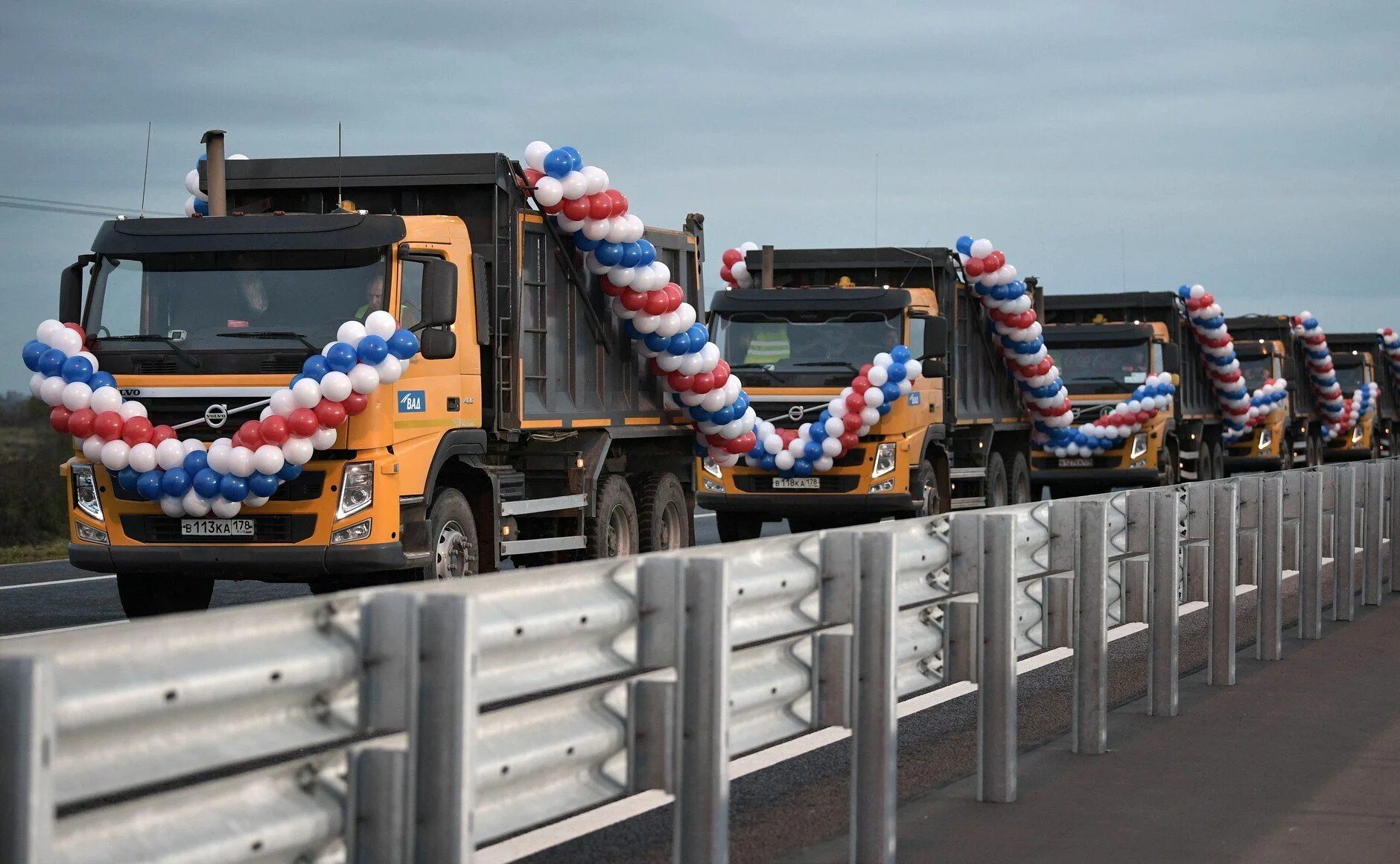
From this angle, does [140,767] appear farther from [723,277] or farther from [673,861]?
[723,277]

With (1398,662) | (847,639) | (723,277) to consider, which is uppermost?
(723,277)

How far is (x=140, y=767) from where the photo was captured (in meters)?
3.51

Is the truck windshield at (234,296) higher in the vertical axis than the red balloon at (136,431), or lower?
higher

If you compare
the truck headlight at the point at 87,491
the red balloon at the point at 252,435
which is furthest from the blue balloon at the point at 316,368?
the truck headlight at the point at 87,491

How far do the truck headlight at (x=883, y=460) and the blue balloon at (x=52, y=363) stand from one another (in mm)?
9920

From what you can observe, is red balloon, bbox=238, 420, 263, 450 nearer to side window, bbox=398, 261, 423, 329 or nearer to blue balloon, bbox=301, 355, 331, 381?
blue balloon, bbox=301, 355, 331, 381

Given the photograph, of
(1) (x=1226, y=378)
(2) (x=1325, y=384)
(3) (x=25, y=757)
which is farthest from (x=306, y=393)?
(2) (x=1325, y=384)

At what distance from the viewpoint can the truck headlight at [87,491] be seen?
12.9 meters

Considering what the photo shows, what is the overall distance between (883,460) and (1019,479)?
18.3 ft

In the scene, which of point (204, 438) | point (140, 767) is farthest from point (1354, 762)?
point (204, 438)

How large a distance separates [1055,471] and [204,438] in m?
18.3

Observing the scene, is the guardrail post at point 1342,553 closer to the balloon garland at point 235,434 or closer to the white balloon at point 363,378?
the balloon garland at point 235,434

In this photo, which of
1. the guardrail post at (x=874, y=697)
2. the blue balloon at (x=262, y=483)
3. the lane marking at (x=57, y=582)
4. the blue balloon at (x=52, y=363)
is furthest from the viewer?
the lane marking at (x=57, y=582)

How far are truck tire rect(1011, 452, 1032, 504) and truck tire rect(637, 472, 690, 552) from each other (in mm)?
8750
